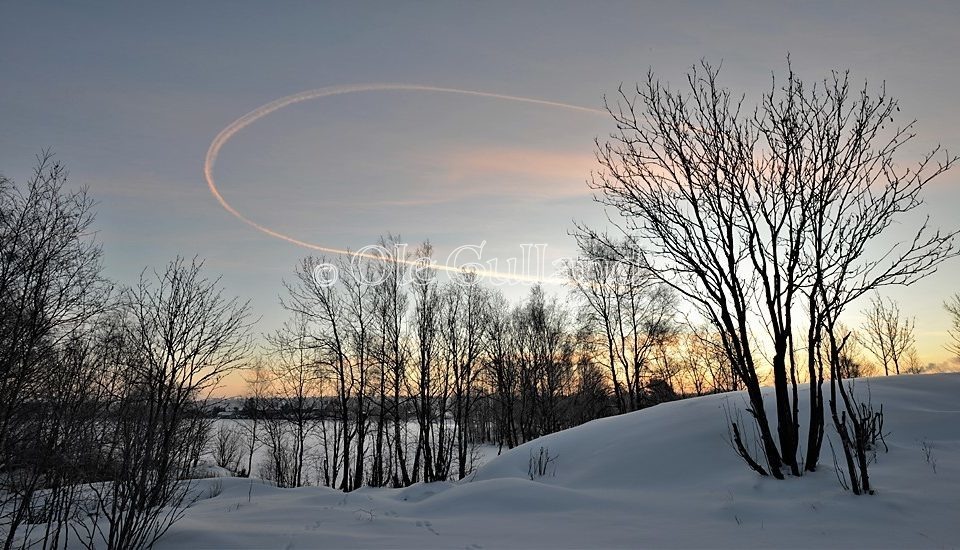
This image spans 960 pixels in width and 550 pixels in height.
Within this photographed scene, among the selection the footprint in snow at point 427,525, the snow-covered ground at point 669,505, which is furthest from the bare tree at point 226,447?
the footprint in snow at point 427,525

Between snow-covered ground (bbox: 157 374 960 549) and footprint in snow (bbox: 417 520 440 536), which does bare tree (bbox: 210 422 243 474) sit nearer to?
snow-covered ground (bbox: 157 374 960 549)

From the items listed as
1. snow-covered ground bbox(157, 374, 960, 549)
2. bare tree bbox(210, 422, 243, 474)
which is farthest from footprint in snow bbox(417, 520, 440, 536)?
bare tree bbox(210, 422, 243, 474)

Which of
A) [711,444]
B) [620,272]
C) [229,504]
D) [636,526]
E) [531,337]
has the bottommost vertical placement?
[229,504]

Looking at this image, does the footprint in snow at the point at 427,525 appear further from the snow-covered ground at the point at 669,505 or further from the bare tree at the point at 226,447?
the bare tree at the point at 226,447

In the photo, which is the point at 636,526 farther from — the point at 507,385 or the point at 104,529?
the point at 507,385

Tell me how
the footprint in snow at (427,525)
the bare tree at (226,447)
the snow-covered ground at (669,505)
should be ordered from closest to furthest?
the snow-covered ground at (669,505) < the footprint in snow at (427,525) < the bare tree at (226,447)

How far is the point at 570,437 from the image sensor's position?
37.7ft

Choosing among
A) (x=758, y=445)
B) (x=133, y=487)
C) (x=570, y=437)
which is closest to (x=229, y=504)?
(x=133, y=487)

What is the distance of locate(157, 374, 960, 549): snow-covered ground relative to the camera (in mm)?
5141

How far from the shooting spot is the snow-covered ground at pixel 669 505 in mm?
5141

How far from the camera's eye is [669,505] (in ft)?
21.5

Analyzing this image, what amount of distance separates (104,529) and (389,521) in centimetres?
417

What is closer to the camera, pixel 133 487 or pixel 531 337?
pixel 133 487

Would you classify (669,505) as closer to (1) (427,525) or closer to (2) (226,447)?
(1) (427,525)
